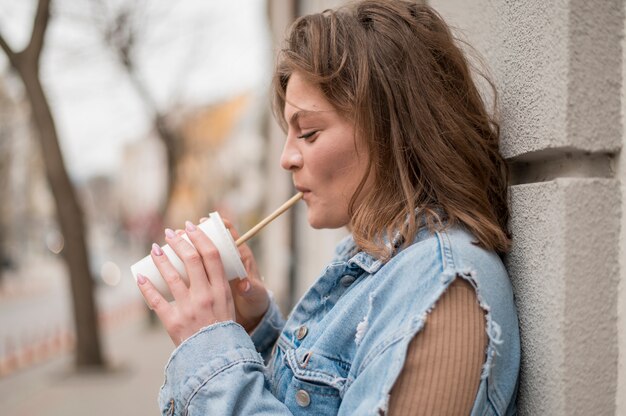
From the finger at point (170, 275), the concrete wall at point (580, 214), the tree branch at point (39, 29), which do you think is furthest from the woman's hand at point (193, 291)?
the tree branch at point (39, 29)

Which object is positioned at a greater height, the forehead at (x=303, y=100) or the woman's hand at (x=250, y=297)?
the forehead at (x=303, y=100)

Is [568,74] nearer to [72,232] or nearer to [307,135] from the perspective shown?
[307,135]

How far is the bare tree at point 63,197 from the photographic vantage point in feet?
21.8

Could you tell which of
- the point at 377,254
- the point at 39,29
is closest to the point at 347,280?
the point at 377,254

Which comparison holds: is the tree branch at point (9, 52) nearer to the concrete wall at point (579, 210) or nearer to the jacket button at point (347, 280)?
the jacket button at point (347, 280)

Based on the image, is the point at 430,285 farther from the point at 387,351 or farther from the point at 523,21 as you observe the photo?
the point at 523,21

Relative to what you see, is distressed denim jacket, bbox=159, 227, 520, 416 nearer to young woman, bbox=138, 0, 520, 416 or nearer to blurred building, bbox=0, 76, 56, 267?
young woman, bbox=138, 0, 520, 416

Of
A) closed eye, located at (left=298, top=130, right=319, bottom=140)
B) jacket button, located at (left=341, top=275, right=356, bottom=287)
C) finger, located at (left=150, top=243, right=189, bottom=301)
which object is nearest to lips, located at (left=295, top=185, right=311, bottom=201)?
closed eye, located at (left=298, top=130, right=319, bottom=140)

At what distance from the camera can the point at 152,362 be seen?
350 inches

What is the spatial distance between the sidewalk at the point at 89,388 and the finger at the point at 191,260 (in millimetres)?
5498

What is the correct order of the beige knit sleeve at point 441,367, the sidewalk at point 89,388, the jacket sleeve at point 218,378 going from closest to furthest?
the beige knit sleeve at point 441,367 < the jacket sleeve at point 218,378 < the sidewalk at point 89,388

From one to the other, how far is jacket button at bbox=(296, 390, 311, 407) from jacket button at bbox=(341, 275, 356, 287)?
271 mm

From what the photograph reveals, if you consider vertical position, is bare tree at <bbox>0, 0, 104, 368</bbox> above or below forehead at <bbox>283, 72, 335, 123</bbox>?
below

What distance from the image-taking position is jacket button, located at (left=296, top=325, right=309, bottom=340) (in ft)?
4.67
